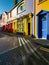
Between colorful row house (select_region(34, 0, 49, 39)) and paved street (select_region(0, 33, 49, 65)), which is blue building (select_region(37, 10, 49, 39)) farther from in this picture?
paved street (select_region(0, 33, 49, 65))

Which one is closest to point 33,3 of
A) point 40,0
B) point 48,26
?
point 40,0

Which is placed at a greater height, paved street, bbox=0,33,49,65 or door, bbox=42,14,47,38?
door, bbox=42,14,47,38

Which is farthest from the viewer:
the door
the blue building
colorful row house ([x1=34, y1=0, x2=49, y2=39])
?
the door

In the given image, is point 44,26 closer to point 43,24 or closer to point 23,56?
point 43,24

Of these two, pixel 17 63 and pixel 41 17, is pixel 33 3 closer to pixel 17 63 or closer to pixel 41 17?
pixel 41 17

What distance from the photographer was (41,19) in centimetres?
2011

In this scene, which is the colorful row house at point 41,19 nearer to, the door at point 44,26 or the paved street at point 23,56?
the door at point 44,26

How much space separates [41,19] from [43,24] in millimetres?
784

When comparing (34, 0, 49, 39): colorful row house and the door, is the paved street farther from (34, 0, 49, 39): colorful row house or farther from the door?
the door

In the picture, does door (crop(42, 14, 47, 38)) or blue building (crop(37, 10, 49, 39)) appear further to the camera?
door (crop(42, 14, 47, 38))

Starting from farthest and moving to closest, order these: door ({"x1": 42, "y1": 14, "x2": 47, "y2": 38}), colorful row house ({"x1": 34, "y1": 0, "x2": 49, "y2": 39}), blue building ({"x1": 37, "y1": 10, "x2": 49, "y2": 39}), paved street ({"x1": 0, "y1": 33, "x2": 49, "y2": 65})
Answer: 1. door ({"x1": 42, "y1": 14, "x2": 47, "y2": 38})
2. colorful row house ({"x1": 34, "y1": 0, "x2": 49, "y2": 39})
3. blue building ({"x1": 37, "y1": 10, "x2": 49, "y2": 39})
4. paved street ({"x1": 0, "y1": 33, "x2": 49, "y2": 65})

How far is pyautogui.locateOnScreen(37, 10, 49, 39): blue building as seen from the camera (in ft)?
59.4

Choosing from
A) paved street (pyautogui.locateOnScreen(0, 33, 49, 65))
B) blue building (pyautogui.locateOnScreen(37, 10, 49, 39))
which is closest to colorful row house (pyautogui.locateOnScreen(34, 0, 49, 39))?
blue building (pyautogui.locateOnScreen(37, 10, 49, 39))

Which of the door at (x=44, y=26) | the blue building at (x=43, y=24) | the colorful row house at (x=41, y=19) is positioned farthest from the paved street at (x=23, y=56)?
the door at (x=44, y=26)
